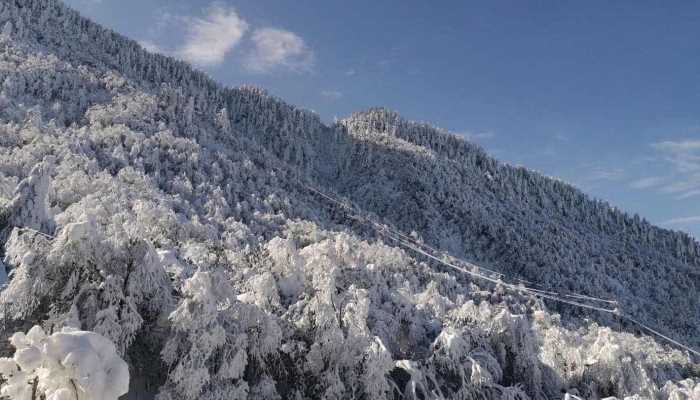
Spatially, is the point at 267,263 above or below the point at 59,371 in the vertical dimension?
above

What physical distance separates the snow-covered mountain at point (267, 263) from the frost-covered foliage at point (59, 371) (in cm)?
351

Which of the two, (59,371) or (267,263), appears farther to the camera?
(267,263)

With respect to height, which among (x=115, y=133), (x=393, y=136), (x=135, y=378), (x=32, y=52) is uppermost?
(x=393, y=136)

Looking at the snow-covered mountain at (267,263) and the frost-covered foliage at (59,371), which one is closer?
the frost-covered foliage at (59,371)

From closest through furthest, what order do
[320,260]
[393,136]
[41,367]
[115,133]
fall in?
[41,367], [320,260], [115,133], [393,136]

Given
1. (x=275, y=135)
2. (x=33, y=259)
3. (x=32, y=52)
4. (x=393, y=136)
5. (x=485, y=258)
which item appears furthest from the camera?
(x=393, y=136)

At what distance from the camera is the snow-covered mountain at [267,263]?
1225cm

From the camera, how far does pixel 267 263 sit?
20.9 meters

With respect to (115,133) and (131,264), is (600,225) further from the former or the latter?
(131,264)

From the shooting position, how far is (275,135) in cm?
17775

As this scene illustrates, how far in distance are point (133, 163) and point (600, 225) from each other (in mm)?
170693

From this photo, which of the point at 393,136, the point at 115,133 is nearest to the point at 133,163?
the point at 115,133

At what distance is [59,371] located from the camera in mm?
7469

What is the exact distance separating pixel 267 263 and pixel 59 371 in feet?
44.3
